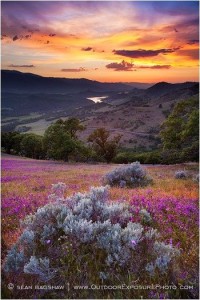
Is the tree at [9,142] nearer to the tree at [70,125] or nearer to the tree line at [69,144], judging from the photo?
the tree line at [69,144]

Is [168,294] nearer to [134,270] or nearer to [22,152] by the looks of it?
[134,270]

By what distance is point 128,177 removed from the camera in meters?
13.3

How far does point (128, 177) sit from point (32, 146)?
68.0m

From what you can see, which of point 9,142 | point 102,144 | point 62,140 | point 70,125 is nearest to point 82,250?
point 62,140

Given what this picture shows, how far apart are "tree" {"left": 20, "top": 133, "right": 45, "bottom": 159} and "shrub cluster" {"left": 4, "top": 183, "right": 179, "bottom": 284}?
73.1 m

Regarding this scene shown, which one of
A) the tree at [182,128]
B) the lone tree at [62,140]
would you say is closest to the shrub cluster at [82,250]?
the tree at [182,128]

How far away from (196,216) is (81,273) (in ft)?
10.8

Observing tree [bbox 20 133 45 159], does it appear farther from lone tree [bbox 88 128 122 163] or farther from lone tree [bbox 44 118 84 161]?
lone tree [bbox 44 118 84 161]

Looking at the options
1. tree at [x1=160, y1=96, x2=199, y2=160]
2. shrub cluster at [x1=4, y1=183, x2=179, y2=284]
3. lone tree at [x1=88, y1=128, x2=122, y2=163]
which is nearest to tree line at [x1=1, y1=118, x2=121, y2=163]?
lone tree at [x1=88, y1=128, x2=122, y2=163]

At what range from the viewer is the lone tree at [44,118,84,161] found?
188 feet

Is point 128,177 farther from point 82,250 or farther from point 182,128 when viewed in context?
point 182,128

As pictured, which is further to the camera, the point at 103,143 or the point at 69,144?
the point at 103,143

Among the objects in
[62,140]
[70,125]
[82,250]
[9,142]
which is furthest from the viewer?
[9,142]

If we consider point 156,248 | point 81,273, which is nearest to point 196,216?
point 156,248
